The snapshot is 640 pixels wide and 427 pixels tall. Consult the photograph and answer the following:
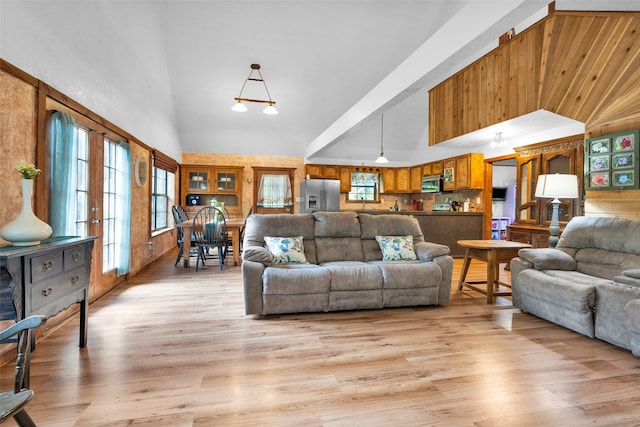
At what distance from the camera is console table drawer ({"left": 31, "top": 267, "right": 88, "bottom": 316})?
5.95 ft

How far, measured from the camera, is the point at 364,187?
916 cm

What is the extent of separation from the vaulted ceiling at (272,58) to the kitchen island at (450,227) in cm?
136

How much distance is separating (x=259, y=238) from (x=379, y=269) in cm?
133

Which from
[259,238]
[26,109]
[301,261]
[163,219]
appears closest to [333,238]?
[301,261]

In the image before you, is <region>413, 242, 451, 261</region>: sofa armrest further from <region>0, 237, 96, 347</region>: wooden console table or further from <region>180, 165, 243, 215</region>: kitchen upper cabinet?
<region>180, 165, 243, 215</region>: kitchen upper cabinet

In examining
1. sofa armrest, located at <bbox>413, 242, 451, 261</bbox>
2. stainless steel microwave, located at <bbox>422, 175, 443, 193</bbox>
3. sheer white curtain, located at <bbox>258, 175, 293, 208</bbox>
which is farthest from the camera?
sheer white curtain, located at <bbox>258, 175, 293, 208</bbox>

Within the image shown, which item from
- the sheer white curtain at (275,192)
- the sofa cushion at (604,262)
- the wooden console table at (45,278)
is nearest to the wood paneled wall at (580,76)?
the sofa cushion at (604,262)

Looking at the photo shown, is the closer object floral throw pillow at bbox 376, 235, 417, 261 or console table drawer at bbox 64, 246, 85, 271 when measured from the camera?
console table drawer at bbox 64, 246, 85, 271

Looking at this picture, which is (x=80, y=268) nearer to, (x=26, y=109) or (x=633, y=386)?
(x=26, y=109)

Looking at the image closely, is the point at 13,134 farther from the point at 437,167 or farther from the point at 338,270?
the point at 437,167

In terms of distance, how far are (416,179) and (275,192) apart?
148 inches

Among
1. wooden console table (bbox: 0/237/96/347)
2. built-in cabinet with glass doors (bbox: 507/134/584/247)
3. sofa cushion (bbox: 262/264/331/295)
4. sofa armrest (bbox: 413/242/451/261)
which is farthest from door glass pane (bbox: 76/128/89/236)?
built-in cabinet with glass doors (bbox: 507/134/584/247)

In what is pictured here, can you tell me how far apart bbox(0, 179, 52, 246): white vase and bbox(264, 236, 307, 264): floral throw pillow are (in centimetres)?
185

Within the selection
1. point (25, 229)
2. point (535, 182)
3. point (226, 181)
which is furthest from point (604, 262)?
point (226, 181)
